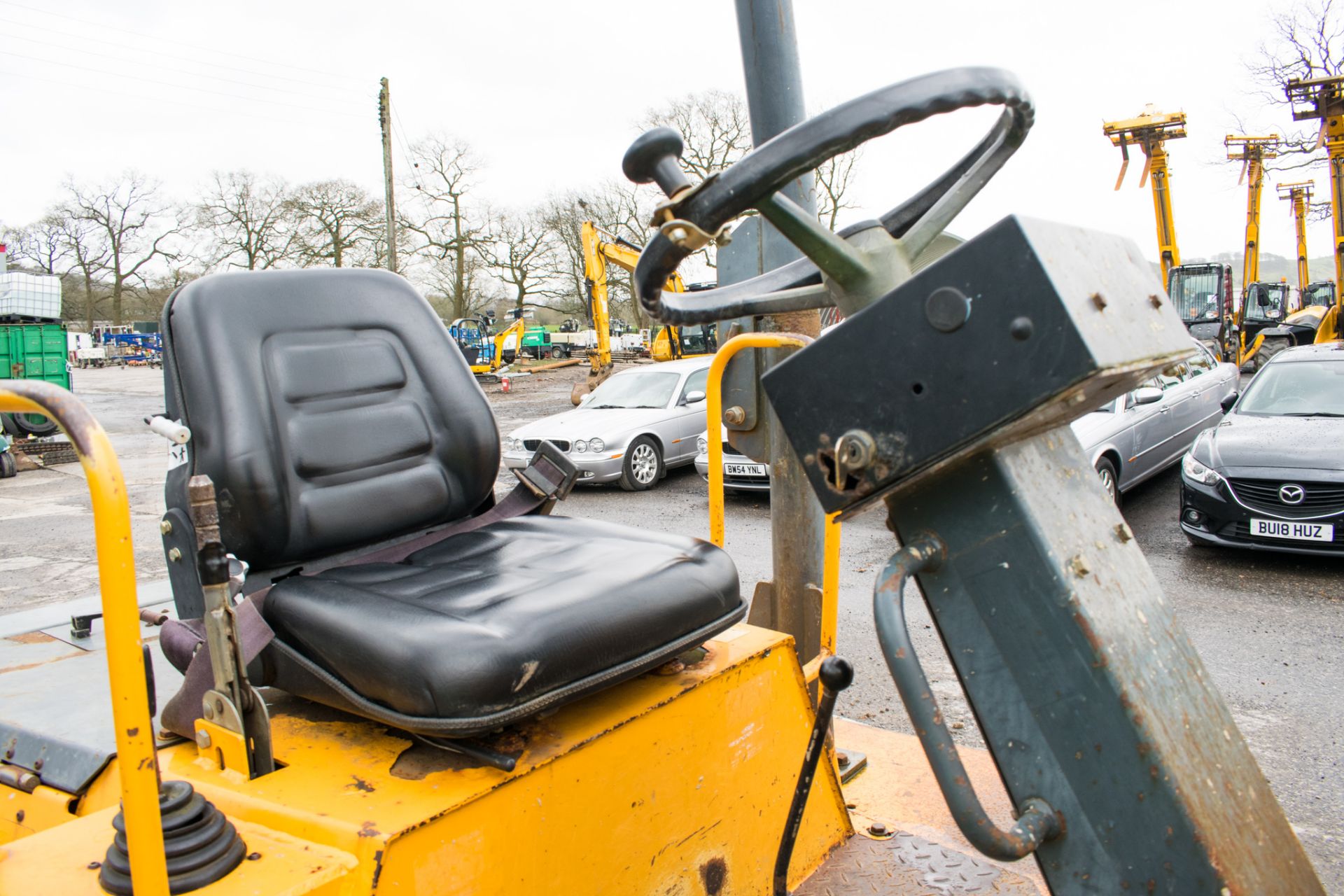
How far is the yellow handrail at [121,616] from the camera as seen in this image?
34.9 inches

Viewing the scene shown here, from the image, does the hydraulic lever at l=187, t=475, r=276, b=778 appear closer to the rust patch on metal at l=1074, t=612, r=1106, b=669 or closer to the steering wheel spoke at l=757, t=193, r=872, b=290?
the steering wheel spoke at l=757, t=193, r=872, b=290

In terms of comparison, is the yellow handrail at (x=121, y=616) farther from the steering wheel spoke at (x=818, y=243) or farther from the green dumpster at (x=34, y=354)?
the green dumpster at (x=34, y=354)

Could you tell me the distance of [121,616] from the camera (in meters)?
0.89

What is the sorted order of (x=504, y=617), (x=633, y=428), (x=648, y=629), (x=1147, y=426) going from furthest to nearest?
1. (x=633, y=428)
2. (x=1147, y=426)
3. (x=648, y=629)
4. (x=504, y=617)

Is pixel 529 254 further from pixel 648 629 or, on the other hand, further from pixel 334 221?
pixel 648 629

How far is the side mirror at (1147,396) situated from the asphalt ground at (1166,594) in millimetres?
927

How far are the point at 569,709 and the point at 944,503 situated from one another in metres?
0.82

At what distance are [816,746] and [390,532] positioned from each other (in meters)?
1.21

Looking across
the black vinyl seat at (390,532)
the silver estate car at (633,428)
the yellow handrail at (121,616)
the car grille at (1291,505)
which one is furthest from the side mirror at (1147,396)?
the yellow handrail at (121,616)

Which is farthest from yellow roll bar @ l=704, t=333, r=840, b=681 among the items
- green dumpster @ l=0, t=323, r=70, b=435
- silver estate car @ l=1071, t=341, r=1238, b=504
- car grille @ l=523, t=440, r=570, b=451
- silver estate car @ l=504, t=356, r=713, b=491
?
green dumpster @ l=0, t=323, r=70, b=435

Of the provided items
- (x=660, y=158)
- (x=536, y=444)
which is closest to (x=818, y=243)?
(x=660, y=158)

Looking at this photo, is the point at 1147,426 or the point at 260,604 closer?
the point at 260,604

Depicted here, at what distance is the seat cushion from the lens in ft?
4.25

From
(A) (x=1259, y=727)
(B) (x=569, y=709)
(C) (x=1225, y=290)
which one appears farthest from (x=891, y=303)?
(C) (x=1225, y=290)
